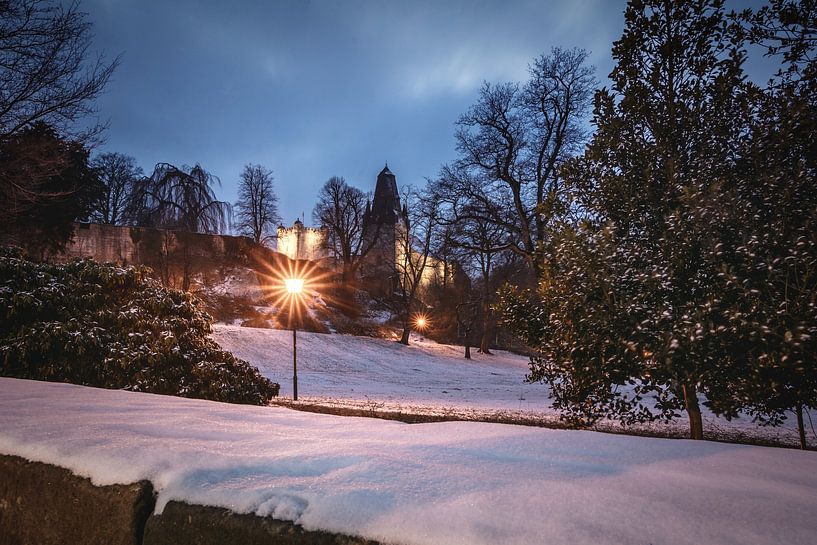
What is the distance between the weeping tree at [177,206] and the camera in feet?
118

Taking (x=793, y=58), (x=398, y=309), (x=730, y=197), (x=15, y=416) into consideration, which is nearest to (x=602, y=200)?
(x=730, y=197)

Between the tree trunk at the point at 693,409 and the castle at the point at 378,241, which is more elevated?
the castle at the point at 378,241

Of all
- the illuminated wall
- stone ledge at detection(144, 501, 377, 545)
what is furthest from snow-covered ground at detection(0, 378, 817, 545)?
the illuminated wall

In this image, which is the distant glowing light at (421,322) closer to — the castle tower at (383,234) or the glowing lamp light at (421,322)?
the glowing lamp light at (421,322)

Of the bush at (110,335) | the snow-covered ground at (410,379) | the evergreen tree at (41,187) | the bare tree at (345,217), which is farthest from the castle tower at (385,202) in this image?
the bush at (110,335)

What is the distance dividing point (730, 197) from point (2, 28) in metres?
14.2

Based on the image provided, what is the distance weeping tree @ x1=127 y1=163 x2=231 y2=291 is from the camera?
118 feet

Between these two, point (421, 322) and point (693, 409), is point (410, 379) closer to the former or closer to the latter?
point (693, 409)

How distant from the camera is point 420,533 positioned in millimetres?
1346

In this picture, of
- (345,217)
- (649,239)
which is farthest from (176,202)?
(649,239)

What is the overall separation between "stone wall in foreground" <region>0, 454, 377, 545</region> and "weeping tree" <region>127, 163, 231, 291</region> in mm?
37039

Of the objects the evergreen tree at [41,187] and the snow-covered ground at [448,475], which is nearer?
the snow-covered ground at [448,475]

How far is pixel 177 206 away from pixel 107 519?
135 feet

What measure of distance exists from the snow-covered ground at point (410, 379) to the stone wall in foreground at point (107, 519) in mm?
8592
